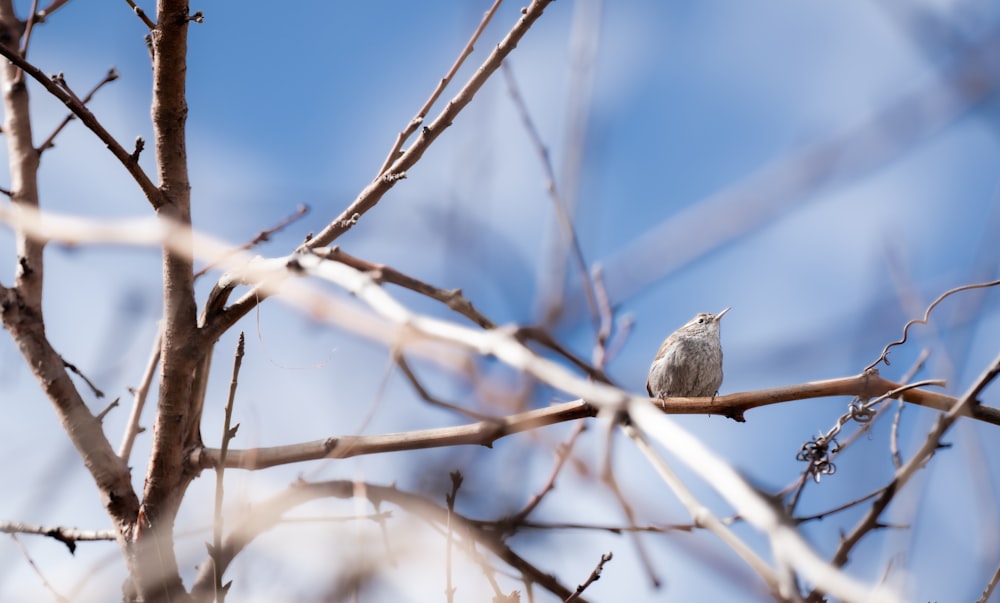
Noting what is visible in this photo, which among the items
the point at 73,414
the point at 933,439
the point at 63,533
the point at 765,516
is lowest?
the point at 765,516

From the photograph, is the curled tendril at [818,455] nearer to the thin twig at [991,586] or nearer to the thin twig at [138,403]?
the thin twig at [991,586]

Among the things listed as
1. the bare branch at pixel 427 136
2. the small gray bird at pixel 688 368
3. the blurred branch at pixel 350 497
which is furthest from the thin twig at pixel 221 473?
the small gray bird at pixel 688 368

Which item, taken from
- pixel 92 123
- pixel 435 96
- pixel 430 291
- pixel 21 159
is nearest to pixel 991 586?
pixel 430 291

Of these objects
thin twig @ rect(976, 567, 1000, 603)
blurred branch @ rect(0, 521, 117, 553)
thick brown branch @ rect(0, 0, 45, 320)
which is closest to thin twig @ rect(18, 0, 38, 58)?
thick brown branch @ rect(0, 0, 45, 320)

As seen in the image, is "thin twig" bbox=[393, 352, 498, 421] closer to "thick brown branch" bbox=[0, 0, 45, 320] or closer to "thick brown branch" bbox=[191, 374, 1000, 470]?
"thick brown branch" bbox=[191, 374, 1000, 470]

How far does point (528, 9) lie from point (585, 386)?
151 centimetres

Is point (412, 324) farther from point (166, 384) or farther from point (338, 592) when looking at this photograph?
point (166, 384)

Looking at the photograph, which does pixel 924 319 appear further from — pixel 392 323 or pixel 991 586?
pixel 392 323

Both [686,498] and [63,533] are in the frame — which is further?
[63,533]

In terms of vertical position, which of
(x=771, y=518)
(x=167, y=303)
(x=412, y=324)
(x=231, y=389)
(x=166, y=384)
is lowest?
(x=771, y=518)

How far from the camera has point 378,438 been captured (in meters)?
2.78

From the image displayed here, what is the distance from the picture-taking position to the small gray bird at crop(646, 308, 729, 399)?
5.60 meters

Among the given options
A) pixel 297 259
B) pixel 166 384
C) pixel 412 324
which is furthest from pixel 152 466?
pixel 412 324

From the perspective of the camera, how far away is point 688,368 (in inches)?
220
